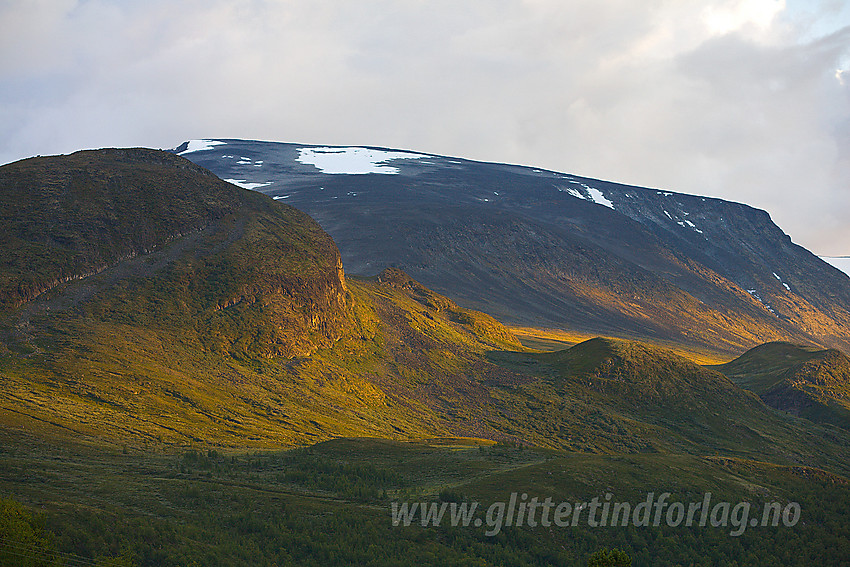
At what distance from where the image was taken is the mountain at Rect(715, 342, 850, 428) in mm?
114688

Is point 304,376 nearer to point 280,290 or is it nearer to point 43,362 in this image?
point 280,290

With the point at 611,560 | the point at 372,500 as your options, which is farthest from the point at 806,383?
the point at 611,560

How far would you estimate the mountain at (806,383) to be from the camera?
115 metres

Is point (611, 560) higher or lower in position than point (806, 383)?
higher

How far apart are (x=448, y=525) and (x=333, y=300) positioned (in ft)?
216

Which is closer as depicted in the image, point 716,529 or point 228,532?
point 228,532

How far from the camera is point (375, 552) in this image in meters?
40.8

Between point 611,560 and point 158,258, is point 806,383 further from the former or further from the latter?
point 611,560

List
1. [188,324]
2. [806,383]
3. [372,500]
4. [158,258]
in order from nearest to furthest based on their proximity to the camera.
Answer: [372,500] < [188,324] < [158,258] < [806,383]

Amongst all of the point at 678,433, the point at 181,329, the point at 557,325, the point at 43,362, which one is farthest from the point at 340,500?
the point at 557,325

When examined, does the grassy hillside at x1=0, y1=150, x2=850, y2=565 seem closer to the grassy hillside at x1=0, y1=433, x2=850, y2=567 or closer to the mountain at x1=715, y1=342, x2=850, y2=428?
the grassy hillside at x1=0, y1=433, x2=850, y2=567

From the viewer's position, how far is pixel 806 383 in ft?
397

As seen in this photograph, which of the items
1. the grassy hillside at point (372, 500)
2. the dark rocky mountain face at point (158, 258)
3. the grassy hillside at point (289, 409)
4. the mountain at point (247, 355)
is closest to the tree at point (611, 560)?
the grassy hillside at point (372, 500)

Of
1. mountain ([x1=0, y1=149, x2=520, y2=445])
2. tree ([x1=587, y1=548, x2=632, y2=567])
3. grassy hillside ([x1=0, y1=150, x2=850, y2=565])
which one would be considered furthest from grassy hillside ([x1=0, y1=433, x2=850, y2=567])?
tree ([x1=587, y1=548, x2=632, y2=567])
